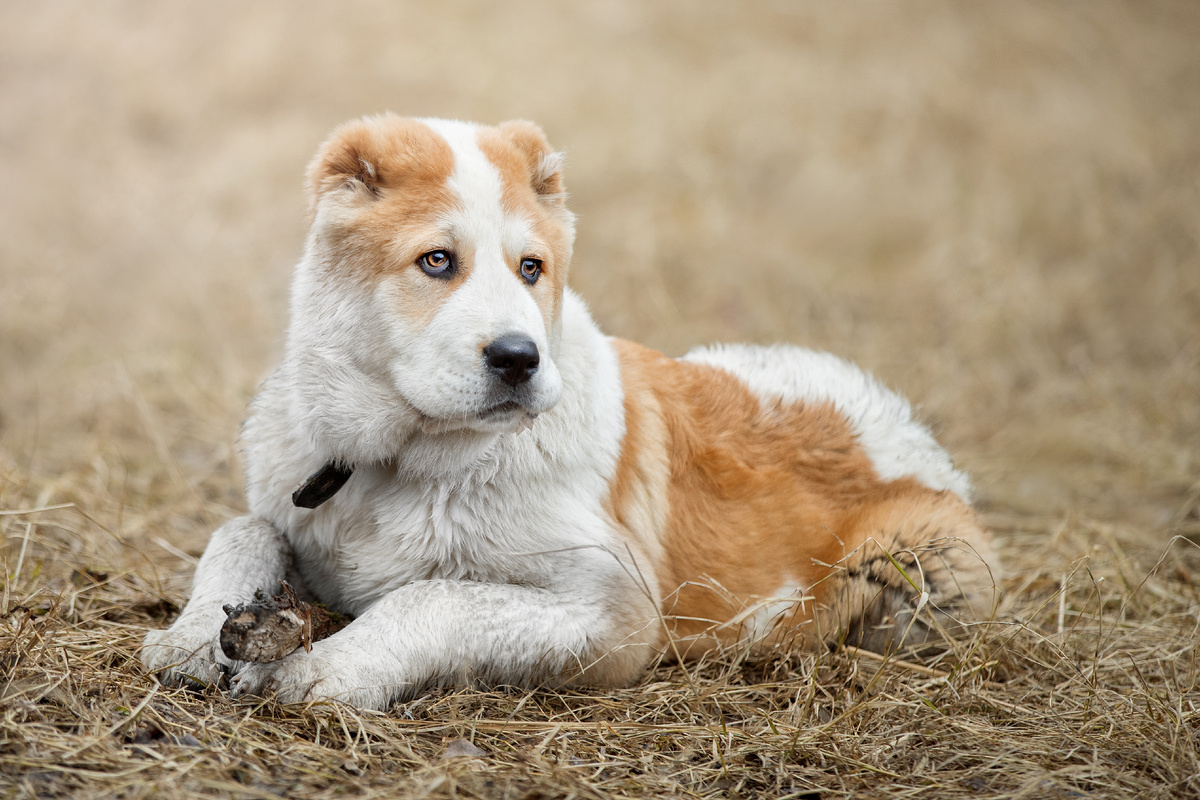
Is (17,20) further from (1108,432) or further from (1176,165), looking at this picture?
(1176,165)

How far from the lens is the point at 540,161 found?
141 inches

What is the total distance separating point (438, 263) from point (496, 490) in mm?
875

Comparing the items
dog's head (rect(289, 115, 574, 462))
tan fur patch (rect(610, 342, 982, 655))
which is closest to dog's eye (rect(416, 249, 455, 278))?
dog's head (rect(289, 115, 574, 462))

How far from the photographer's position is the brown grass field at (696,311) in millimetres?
2959

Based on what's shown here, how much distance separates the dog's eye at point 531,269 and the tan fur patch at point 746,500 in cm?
74

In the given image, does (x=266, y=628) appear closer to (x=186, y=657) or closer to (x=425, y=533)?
(x=186, y=657)

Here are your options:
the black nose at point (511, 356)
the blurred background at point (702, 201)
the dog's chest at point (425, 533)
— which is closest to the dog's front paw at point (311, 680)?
the dog's chest at point (425, 533)

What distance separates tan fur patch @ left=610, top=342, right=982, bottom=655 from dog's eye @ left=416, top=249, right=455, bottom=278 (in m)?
1.03

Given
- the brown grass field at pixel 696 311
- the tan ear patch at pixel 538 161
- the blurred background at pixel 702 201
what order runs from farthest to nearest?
the blurred background at pixel 702 201, the tan ear patch at pixel 538 161, the brown grass field at pixel 696 311

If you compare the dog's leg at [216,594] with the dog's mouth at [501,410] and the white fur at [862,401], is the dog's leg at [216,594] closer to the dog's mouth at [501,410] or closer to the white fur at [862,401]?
the dog's mouth at [501,410]

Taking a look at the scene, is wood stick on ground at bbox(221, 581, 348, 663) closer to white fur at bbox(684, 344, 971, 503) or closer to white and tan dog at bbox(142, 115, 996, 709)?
white and tan dog at bbox(142, 115, 996, 709)

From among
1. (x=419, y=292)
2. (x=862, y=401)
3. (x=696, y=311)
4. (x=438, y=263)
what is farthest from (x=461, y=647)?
(x=696, y=311)

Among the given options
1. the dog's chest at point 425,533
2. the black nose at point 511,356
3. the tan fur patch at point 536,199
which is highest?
the tan fur patch at point 536,199

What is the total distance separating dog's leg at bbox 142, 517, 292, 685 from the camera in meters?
3.11
